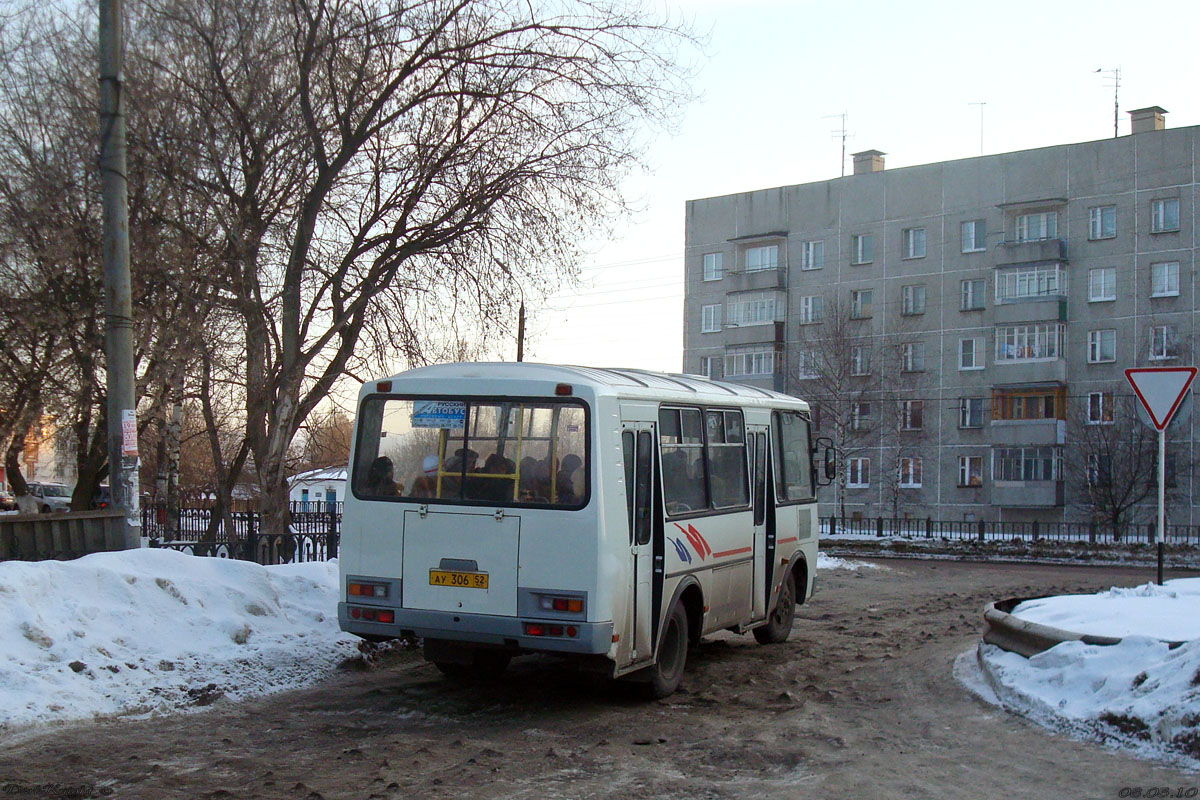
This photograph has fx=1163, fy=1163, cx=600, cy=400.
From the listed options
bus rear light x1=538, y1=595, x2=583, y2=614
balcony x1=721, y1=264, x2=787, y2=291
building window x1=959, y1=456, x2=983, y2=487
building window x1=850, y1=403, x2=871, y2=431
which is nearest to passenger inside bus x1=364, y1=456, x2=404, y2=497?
bus rear light x1=538, y1=595, x2=583, y2=614

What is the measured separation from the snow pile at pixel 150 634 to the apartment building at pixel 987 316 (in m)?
40.5

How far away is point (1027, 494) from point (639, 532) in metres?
46.7

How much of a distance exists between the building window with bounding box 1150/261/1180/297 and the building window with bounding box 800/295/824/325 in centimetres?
1590

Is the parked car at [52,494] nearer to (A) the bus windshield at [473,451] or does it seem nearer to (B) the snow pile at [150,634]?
(B) the snow pile at [150,634]

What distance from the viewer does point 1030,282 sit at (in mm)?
52781

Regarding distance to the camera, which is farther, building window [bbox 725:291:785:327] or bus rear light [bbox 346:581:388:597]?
building window [bbox 725:291:785:327]

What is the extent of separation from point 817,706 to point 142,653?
569cm

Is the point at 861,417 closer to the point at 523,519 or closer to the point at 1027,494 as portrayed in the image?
the point at 1027,494

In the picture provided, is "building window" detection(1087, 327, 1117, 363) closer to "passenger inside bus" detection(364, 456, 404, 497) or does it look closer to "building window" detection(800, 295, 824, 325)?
"building window" detection(800, 295, 824, 325)

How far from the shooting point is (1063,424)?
171 feet

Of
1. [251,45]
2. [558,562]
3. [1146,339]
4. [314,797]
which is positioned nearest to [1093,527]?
[1146,339]

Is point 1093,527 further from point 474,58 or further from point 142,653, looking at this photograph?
point 142,653

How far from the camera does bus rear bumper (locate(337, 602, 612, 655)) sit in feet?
29.1

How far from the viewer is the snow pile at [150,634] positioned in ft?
28.9
